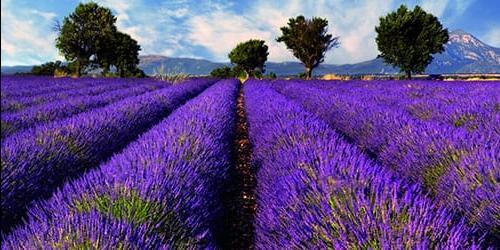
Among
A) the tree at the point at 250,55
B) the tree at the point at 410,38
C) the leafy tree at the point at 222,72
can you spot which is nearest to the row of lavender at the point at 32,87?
the tree at the point at 410,38

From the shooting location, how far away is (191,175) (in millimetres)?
2691

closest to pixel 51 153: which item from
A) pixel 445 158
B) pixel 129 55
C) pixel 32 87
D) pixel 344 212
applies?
pixel 344 212

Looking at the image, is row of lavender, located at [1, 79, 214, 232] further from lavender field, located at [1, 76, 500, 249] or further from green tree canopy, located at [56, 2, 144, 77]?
green tree canopy, located at [56, 2, 144, 77]

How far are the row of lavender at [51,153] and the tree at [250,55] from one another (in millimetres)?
55947

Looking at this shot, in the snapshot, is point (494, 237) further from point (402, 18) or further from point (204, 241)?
point (402, 18)

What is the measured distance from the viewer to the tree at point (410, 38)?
37031 mm

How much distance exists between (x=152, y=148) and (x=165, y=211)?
144 centimetres

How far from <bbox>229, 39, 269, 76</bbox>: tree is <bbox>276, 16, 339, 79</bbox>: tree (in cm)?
1688

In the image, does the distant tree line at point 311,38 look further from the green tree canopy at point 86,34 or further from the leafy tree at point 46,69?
the leafy tree at point 46,69

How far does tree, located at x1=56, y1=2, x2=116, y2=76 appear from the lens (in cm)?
3478

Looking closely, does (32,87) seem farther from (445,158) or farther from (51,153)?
(445,158)

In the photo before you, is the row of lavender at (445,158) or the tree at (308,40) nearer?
the row of lavender at (445,158)

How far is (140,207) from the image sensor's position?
202cm

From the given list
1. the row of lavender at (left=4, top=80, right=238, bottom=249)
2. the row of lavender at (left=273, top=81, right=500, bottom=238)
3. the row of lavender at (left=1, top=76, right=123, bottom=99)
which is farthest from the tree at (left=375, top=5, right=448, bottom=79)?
the row of lavender at (left=4, top=80, right=238, bottom=249)
